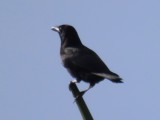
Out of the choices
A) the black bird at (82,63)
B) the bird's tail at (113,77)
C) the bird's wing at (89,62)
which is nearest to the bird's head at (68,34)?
the black bird at (82,63)

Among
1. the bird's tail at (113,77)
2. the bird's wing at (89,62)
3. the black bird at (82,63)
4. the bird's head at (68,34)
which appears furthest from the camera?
the bird's head at (68,34)

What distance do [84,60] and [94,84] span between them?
477 millimetres

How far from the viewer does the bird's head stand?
28.0ft

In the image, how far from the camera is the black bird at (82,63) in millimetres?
6482

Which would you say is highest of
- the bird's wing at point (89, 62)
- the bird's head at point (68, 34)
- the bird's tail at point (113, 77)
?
the bird's head at point (68, 34)

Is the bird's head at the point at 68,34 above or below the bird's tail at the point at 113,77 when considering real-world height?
above

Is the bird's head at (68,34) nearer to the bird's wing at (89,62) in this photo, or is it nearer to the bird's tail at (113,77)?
the bird's wing at (89,62)

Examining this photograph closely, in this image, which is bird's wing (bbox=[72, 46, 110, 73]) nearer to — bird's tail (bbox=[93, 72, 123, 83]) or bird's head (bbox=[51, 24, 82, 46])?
bird's tail (bbox=[93, 72, 123, 83])

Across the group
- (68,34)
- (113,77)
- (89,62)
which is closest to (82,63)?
(89,62)

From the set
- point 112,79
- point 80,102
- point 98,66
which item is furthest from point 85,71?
point 80,102

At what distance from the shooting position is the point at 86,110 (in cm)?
269

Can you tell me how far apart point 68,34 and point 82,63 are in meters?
1.90

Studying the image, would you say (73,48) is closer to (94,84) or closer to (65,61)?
(65,61)

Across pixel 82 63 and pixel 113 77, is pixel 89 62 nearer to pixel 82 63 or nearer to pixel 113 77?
pixel 82 63
